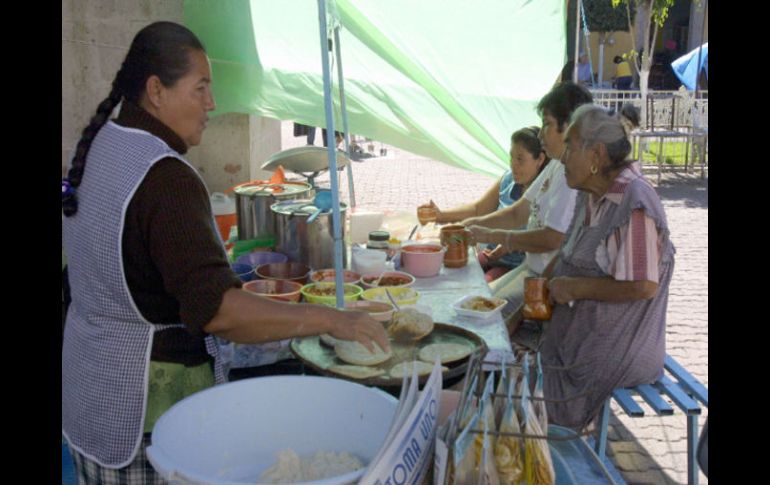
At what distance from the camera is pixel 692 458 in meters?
2.99

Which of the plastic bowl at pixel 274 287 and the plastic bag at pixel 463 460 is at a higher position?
the plastic bowl at pixel 274 287

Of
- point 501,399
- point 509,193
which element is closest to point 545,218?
point 509,193

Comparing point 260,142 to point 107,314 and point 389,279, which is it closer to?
point 389,279

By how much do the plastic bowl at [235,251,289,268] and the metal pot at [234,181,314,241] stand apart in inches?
8.2

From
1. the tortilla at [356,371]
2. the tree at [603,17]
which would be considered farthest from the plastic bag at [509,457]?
the tree at [603,17]

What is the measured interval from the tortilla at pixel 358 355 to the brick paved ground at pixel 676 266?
6.45 ft

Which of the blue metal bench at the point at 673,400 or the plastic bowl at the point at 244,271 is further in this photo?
the plastic bowl at the point at 244,271

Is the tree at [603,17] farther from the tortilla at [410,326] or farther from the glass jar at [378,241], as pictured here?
the tortilla at [410,326]

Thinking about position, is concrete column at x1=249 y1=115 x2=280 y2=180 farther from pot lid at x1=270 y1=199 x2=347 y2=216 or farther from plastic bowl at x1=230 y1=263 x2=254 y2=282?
plastic bowl at x1=230 y1=263 x2=254 y2=282

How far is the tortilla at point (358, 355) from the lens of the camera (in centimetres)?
234

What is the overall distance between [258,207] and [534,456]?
261 cm

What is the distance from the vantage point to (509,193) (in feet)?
16.5
